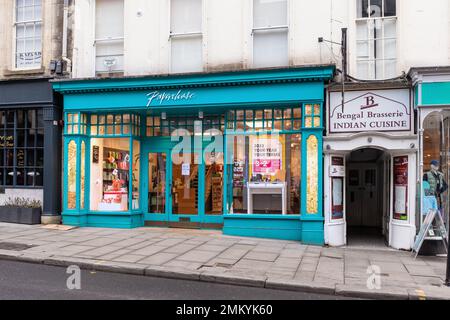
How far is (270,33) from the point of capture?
1134 centimetres

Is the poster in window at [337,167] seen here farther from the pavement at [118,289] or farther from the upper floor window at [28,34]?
the upper floor window at [28,34]

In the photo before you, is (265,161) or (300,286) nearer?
(300,286)

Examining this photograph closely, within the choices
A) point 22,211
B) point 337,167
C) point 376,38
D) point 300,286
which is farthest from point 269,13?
point 22,211

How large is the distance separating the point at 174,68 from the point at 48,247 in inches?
229

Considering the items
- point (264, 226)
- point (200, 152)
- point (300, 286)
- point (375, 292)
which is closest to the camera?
point (375, 292)

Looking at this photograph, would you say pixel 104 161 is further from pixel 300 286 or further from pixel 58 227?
pixel 300 286

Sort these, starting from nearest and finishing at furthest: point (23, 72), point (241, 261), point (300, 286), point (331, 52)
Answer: point (300, 286)
point (241, 261)
point (331, 52)
point (23, 72)

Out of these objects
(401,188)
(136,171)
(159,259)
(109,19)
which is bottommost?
(159,259)

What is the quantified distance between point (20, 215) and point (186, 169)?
506 centimetres

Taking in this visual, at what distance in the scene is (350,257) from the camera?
29.6ft

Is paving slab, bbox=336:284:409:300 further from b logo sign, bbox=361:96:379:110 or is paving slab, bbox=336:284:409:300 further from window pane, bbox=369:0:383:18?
window pane, bbox=369:0:383:18

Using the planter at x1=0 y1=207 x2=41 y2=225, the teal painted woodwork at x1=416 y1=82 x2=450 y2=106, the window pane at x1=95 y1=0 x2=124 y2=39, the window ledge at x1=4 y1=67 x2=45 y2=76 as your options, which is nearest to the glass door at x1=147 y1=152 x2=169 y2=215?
the planter at x1=0 y1=207 x2=41 y2=225
